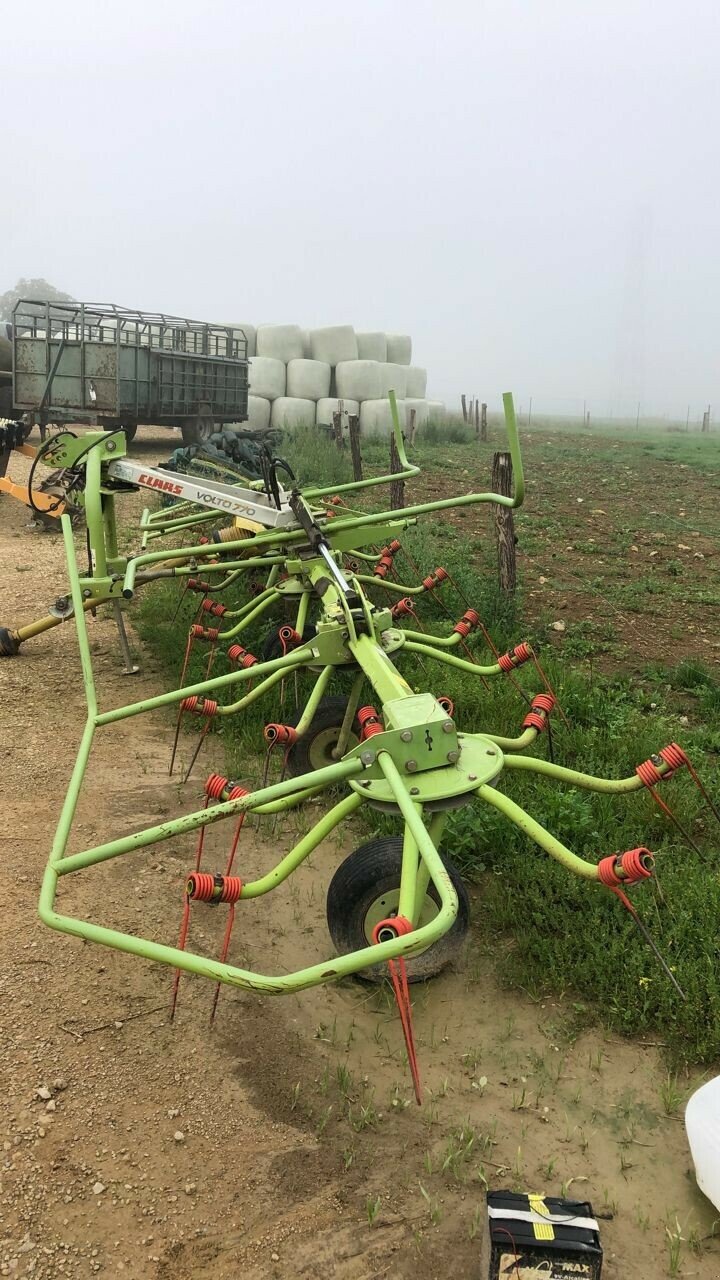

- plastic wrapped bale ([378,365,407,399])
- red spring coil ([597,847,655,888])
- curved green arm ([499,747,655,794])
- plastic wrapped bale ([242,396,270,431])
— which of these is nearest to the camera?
red spring coil ([597,847,655,888])

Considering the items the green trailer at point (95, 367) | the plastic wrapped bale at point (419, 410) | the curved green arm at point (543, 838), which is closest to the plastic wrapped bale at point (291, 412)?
the plastic wrapped bale at point (419, 410)

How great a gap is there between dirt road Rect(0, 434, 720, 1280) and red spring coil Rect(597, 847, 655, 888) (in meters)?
0.68

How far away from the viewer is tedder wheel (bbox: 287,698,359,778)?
4.11 metres

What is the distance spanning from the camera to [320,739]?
13.6 feet

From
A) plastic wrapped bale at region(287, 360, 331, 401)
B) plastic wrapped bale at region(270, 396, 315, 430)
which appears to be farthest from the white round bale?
plastic wrapped bale at region(287, 360, 331, 401)

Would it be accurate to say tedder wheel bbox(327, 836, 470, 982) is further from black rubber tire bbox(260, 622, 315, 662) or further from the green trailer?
the green trailer

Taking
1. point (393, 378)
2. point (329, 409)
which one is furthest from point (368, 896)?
point (393, 378)

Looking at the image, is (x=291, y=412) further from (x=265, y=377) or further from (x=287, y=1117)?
(x=287, y=1117)

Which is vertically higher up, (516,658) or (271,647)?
(516,658)

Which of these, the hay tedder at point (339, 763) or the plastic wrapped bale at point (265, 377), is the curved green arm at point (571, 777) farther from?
the plastic wrapped bale at point (265, 377)

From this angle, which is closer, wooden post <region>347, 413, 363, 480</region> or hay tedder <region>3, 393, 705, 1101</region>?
hay tedder <region>3, 393, 705, 1101</region>

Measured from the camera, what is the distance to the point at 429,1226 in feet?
6.61

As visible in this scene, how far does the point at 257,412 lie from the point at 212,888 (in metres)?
17.9

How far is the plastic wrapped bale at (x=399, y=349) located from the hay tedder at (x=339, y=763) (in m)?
18.2
